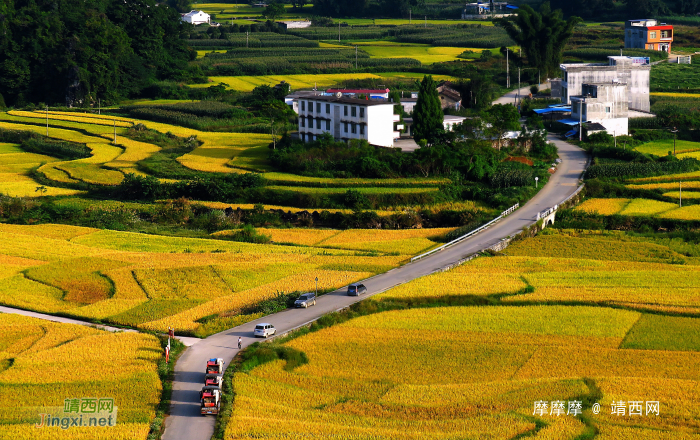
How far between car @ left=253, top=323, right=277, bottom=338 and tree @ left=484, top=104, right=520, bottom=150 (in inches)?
1686

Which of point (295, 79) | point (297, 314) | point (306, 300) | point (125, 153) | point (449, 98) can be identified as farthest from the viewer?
point (295, 79)

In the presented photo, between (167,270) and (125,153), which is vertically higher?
(125,153)

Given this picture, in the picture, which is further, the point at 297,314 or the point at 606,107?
the point at 606,107

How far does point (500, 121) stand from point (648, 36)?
233ft

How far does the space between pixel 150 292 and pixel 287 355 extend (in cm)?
1323

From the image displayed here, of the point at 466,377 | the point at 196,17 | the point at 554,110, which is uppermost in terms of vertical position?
the point at 196,17

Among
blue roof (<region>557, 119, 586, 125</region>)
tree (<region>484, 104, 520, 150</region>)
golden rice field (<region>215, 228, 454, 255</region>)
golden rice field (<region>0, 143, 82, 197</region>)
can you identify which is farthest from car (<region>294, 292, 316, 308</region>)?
blue roof (<region>557, 119, 586, 125</region>)

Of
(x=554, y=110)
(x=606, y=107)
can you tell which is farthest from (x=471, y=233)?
(x=554, y=110)

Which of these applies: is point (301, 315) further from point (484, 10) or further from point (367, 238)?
point (484, 10)

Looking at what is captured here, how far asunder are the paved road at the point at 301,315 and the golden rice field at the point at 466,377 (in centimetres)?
161

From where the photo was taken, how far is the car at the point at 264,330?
3947 centimetres

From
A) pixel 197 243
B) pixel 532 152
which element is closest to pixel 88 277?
pixel 197 243

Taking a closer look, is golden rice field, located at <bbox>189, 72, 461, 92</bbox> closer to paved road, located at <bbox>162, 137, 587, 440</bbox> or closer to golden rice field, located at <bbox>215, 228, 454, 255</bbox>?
paved road, located at <bbox>162, 137, 587, 440</bbox>

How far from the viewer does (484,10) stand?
194125 mm
